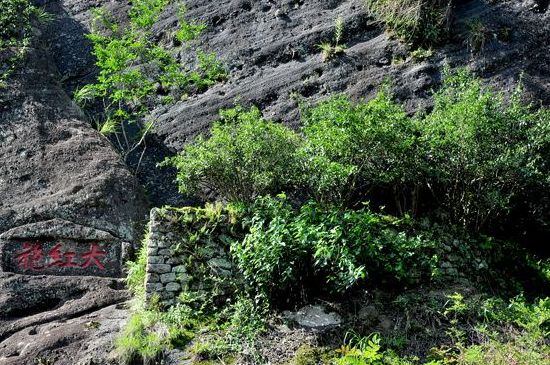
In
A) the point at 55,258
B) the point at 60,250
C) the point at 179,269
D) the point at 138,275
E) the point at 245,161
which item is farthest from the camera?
the point at 60,250

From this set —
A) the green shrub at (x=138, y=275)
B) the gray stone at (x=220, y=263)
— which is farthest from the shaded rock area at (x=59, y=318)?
the gray stone at (x=220, y=263)

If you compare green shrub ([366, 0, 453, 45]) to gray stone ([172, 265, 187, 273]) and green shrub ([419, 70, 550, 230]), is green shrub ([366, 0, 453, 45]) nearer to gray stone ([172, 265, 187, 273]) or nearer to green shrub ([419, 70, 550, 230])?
green shrub ([419, 70, 550, 230])

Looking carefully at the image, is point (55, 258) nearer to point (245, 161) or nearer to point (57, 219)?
point (57, 219)

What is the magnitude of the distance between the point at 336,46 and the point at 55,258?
251 inches

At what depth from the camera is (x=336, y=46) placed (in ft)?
40.6

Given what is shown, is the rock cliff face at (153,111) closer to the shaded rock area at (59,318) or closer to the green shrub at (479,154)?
the shaded rock area at (59,318)

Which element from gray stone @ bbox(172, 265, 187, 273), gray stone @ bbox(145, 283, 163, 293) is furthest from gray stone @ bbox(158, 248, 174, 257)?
gray stone @ bbox(145, 283, 163, 293)

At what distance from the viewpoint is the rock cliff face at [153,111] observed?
8.52 meters

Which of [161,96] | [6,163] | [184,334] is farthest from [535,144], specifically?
[6,163]

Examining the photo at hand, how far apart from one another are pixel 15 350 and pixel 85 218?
2.44 metres

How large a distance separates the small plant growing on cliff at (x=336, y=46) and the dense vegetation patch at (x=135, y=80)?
6.43 ft

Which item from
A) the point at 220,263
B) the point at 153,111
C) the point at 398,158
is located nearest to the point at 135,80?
the point at 153,111

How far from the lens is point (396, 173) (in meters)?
9.09

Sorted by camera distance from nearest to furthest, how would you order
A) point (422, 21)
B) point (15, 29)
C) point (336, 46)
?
point (422, 21), point (336, 46), point (15, 29)
